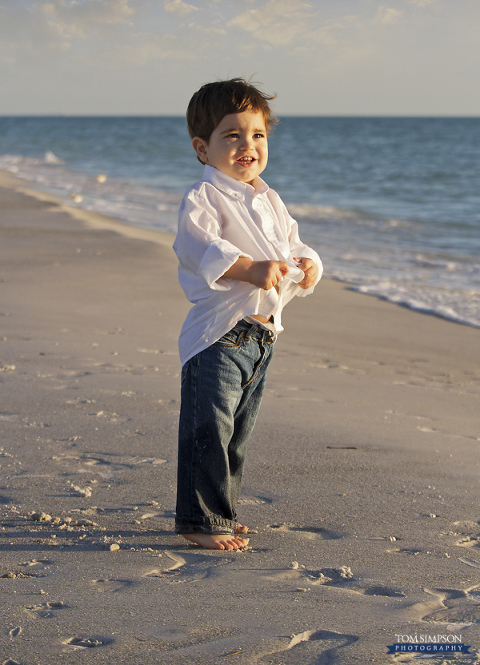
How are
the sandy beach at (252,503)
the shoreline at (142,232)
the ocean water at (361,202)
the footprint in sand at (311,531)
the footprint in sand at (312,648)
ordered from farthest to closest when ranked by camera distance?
the ocean water at (361,202)
the shoreline at (142,232)
the footprint in sand at (311,531)
the sandy beach at (252,503)
the footprint in sand at (312,648)

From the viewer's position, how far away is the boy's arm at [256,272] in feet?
7.07

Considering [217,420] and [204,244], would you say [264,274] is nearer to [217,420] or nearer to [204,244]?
[204,244]

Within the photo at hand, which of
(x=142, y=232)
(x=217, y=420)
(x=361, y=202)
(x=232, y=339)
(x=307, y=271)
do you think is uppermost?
(x=361, y=202)

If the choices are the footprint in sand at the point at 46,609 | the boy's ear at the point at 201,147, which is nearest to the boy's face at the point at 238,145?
the boy's ear at the point at 201,147

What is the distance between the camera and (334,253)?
9883mm

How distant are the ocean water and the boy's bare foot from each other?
14.9 feet

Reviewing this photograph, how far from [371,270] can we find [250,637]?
7.25 meters

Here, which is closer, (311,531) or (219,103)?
(219,103)

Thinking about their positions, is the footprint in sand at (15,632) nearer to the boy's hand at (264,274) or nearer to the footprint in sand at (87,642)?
the footprint in sand at (87,642)

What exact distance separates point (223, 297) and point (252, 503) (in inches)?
36.0

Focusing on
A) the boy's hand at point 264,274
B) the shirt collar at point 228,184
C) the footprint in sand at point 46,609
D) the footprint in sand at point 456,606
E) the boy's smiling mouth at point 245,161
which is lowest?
the footprint in sand at point 46,609

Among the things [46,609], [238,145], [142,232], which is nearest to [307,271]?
[238,145]

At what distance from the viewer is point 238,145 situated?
2.35m

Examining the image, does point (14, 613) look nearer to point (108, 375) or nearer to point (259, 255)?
point (259, 255)
